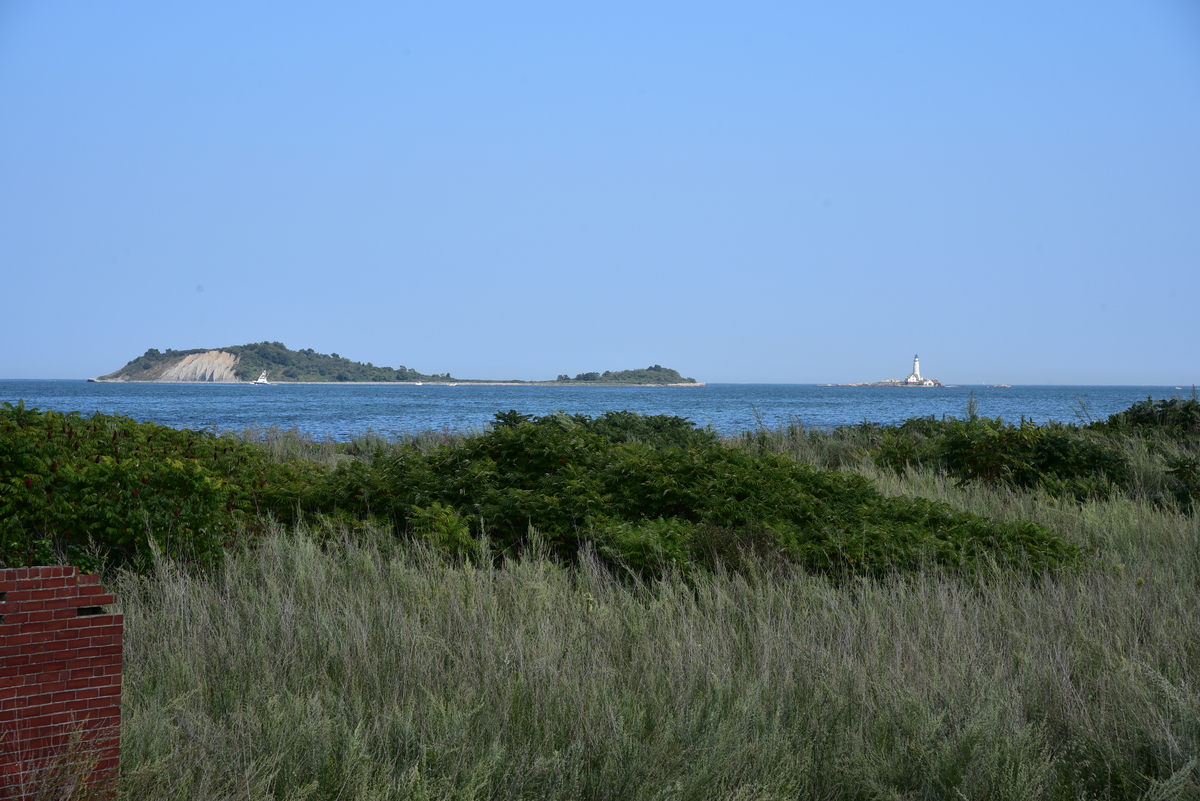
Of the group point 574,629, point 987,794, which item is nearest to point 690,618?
point 574,629

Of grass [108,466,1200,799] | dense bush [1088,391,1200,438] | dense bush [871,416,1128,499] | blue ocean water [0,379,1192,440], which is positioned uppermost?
dense bush [1088,391,1200,438]

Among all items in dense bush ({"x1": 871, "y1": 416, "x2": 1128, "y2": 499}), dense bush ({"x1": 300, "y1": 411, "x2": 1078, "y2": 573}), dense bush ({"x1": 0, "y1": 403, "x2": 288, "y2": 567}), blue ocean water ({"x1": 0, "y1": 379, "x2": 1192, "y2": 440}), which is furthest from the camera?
blue ocean water ({"x1": 0, "y1": 379, "x2": 1192, "y2": 440})

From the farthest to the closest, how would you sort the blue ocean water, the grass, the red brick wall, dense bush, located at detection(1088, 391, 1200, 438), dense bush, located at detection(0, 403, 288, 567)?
the blue ocean water, dense bush, located at detection(1088, 391, 1200, 438), dense bush, located at detection(0, 403, 288, 567), the grass, the red brick wall

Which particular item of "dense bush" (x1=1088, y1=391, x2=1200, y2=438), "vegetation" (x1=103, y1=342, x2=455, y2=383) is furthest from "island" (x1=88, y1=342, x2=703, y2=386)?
"dense bush" (x1=1088, y1=391, x2=1200, y2=438)

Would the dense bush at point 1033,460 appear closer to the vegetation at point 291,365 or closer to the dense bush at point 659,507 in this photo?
the dense bush at point 659,507

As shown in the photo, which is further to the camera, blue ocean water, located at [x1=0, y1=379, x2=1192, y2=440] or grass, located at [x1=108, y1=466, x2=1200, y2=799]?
blue ocean water, located at [x1=0, y1=379, x2=1192, y2=440]

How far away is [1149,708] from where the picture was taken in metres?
3.57

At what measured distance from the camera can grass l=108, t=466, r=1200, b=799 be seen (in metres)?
3.09

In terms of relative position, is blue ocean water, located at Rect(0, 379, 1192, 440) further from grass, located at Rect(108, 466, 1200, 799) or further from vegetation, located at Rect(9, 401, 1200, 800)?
grass, located at Rect(108, 466, 1200, 799)

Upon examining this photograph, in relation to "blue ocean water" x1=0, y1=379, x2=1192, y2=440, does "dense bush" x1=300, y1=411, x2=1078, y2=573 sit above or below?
above

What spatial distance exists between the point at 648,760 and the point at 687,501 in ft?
13.7

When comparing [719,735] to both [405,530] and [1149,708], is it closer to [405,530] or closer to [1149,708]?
[1149,708]

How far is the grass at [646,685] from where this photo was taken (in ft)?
10.2

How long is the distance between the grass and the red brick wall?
0.63 meters
